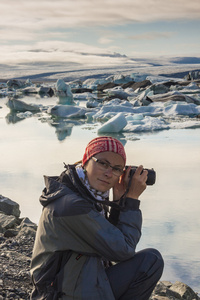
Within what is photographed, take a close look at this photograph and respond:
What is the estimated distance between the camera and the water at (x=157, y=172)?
2.84m

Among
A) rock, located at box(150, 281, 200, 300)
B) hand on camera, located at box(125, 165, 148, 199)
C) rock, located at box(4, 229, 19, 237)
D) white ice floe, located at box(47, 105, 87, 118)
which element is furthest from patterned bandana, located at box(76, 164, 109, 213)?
white ice floe, located at box(47, 105, 87, 118)

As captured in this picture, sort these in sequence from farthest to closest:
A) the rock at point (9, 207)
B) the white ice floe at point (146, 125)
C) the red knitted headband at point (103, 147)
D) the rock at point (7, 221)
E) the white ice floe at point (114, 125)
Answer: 1. the white ice floe at point (146, 125)
2. the white ice floe at point (114, 125)
3. the rock at point (9, 207)
4. the rock at point (7, 221)
5. the red knitted headband at point (103, 147)

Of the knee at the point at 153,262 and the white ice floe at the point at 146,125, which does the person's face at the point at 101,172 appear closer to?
the knee at the point at 153,262

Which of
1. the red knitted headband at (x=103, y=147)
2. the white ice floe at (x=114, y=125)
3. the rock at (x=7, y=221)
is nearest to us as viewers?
the red knitted headband at (x=103, y=147)

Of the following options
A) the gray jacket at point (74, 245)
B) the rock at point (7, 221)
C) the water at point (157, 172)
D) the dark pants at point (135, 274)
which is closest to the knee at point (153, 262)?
the dark pants at point (135, 274)

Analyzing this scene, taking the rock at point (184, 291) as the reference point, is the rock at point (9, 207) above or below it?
above

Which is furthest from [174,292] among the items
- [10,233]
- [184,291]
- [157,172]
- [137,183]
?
[157,172]

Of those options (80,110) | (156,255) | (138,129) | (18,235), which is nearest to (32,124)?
(80,110)

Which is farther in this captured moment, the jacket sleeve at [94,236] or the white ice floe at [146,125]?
the white ice floe at [146,125]

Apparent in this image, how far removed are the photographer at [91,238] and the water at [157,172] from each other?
3.04 feet

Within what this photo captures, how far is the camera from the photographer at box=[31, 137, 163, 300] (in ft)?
4.75

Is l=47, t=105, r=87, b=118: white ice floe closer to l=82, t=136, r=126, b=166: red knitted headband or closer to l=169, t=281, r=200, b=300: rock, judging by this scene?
l=169, t=281, r=200, b=300: rock

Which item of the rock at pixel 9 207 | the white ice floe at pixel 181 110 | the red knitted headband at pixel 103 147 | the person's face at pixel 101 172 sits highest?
the red knitted headband at pixel 103 147

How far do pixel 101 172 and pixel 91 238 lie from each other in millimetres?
249
